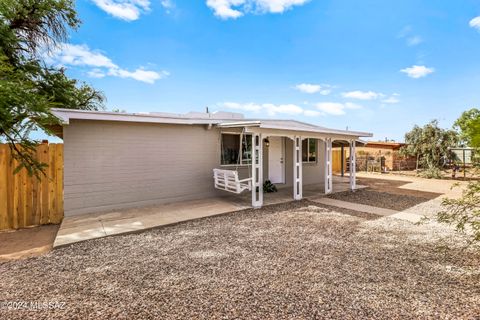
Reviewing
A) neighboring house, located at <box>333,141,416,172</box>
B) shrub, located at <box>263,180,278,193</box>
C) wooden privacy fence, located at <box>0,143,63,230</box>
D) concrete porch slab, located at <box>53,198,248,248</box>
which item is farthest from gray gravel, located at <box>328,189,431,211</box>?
neighboring house, located at <box>333,141,416,172</box>

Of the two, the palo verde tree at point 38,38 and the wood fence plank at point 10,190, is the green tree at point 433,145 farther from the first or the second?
the wood fence plank at point 10,190

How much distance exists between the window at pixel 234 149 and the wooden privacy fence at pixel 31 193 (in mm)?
4637

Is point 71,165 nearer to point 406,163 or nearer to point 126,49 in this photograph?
point 126,49

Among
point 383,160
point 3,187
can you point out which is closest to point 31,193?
point 3,187

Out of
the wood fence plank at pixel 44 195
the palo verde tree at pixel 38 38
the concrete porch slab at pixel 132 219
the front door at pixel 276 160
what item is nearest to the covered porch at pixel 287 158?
the front door at pixel 276 160

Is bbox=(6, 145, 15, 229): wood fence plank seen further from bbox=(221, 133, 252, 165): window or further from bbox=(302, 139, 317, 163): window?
bbox=(302, 139, 317, 163): window

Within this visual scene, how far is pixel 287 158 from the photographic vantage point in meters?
10.2

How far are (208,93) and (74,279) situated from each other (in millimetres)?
14517

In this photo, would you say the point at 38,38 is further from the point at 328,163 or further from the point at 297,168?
the point at 328,163

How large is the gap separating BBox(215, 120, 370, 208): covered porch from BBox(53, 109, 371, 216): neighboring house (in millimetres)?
40

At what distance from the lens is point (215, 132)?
8008mm

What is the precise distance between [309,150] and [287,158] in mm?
1525

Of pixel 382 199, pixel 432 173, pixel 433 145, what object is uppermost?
pixel 433 145

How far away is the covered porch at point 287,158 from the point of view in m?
6.63
